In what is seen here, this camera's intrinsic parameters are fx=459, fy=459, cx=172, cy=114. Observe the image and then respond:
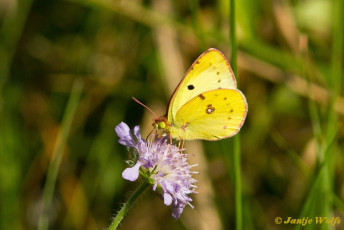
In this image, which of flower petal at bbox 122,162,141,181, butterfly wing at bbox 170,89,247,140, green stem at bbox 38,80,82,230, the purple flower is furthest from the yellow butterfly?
green stem at bbox 38,80,82,230

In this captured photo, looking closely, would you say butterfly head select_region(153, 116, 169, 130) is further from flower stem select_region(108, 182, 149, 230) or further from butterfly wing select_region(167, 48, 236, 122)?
flower stem select_region(108, 182, 149, 230)

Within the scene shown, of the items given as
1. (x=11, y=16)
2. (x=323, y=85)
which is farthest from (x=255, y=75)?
(x=11, y=16)

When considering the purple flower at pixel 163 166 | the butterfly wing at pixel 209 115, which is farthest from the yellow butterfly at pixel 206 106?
the purple flower at pixel 163 166

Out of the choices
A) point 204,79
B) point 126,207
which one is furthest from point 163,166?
point 204,79

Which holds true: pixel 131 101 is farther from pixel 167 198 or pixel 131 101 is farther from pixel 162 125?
pixel 167 198

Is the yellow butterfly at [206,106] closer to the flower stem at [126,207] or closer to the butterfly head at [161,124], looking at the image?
the butterfly head at [161,124]

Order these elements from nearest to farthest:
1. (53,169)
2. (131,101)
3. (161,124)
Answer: (161,124), (53,169), (131,101)
